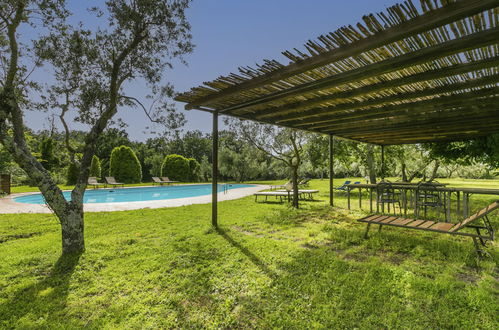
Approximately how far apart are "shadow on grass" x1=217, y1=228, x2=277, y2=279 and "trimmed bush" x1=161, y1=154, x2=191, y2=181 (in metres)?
22.1

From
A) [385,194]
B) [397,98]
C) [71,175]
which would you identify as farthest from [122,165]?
[397,98]

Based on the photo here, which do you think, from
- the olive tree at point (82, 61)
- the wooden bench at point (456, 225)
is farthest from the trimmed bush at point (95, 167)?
the wooden bench at point (456, 225)

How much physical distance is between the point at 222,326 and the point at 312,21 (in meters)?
6.47

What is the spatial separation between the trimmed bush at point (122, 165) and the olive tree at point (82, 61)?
63.6 ft

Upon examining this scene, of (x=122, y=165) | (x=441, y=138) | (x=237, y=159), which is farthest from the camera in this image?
(x=237, y=159)

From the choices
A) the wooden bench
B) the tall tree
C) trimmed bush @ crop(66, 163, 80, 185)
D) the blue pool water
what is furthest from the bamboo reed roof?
trimmed bush @ crop(66, 163, 80, 185)

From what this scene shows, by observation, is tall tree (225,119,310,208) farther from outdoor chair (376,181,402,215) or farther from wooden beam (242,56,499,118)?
wooden beam (242,56,499,118)

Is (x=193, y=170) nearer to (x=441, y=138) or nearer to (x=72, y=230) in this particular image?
(x=441, y=138)

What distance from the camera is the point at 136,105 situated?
17.7 ft

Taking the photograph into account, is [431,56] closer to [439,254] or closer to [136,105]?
[439,254]

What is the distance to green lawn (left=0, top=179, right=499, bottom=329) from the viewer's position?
238cm

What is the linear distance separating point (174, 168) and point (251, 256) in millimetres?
23819

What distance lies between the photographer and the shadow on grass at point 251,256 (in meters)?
3.35

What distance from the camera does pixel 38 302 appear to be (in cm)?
273
